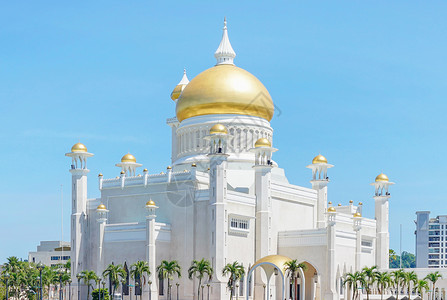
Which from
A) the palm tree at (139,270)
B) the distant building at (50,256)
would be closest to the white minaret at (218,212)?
the palm tree at (139,270)

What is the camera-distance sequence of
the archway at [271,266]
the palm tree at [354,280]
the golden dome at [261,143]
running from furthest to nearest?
1. the golden dome at [261,143]
2. the palm tree at [354,280]
3. the archway at [271,266]

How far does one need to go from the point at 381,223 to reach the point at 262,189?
1601 centimetres

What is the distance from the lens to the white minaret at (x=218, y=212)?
6203 cm

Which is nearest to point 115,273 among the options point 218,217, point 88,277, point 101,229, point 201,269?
point 88,277

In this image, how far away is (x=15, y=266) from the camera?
3292 inches

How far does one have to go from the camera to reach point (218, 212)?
63.2 m

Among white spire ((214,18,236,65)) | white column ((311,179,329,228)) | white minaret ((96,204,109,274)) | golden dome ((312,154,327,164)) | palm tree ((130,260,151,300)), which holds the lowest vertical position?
palm tree ((130,260,151,300))

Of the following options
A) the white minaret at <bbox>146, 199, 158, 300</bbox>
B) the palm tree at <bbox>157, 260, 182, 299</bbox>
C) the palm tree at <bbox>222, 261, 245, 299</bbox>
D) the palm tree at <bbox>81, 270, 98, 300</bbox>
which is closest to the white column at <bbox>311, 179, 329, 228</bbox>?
the palm tree at <bbox>222, 261, 245, 299</bbox>

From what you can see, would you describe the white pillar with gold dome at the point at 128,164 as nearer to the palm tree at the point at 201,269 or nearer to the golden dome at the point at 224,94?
the golden dome at the point at 224,94

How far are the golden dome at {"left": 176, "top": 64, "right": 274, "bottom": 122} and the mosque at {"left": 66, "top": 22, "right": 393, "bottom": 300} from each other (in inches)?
3.3

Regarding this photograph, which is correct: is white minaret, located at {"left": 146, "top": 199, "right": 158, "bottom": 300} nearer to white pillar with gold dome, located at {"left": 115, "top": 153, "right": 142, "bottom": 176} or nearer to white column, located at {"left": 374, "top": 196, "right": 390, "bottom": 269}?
white pillar with gold dome, located at {"left": 115, "top": 153, "right": 142, "bottom": 176}

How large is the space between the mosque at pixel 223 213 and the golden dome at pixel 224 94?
0.08 metres

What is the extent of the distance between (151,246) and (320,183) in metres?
17.7

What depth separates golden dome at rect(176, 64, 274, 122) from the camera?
234 ft
